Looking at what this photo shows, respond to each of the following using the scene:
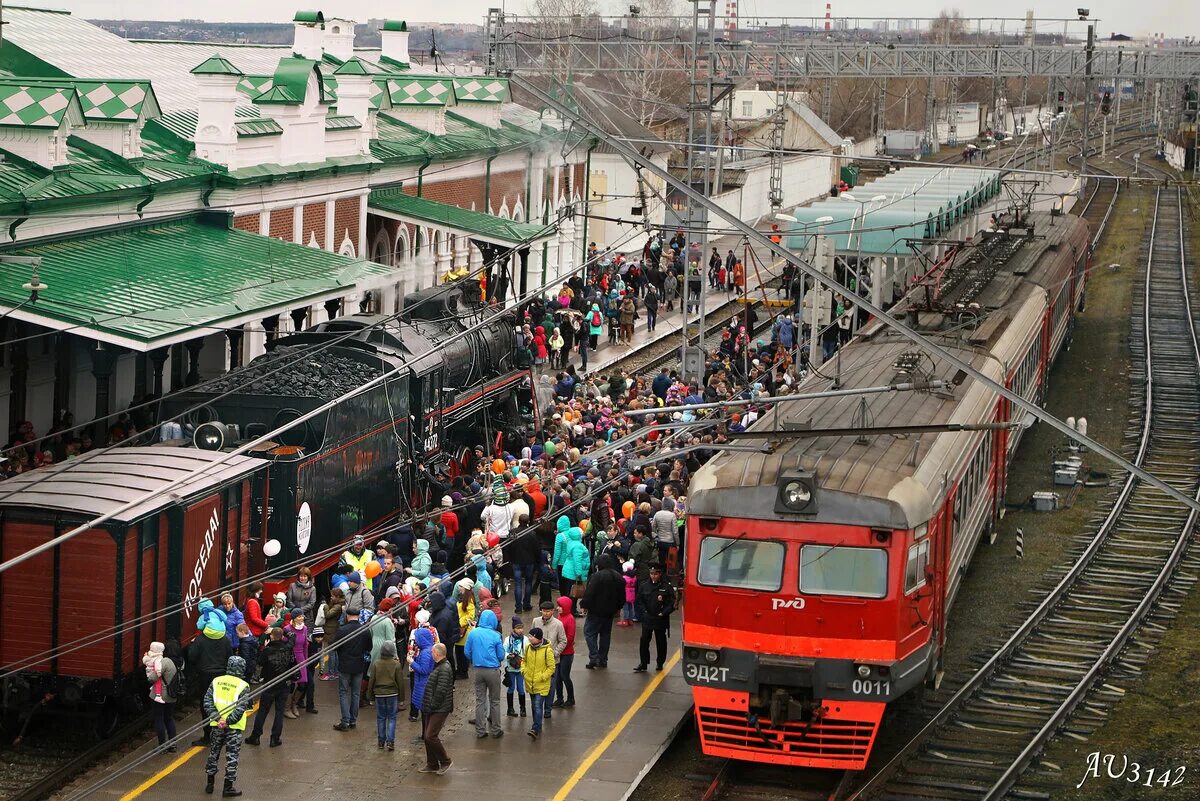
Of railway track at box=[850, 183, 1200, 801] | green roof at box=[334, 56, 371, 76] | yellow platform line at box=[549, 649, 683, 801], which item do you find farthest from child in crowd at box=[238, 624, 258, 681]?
green roof at box=[334, 56, 371, 76]

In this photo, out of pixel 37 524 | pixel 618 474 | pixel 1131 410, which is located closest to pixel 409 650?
pixel 37 524

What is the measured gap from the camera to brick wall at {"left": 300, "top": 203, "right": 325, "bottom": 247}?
31.0 meters

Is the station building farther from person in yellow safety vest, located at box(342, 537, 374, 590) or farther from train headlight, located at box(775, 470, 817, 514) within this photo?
train headlight, located at box(775, 470, 817, 514)

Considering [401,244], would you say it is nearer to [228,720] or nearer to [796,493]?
[228,720]

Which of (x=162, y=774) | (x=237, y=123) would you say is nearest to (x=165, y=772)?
(x=162, y=774)

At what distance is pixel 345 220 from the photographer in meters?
32.8

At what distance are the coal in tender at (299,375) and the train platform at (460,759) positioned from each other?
3.68 m

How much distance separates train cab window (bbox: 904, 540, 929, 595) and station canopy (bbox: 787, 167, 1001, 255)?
14.2 metres

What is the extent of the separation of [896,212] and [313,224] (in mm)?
13986

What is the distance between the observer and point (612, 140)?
48.9 feet

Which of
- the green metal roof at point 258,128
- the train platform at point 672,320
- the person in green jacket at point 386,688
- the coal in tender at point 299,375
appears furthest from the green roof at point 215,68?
the person in green jacket at point 386,688

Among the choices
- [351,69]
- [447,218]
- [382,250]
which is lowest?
[382,250]

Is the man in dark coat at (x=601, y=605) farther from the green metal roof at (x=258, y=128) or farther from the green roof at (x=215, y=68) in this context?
the green metal roof at (x=258, y=128)

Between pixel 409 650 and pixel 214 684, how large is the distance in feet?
7.17
